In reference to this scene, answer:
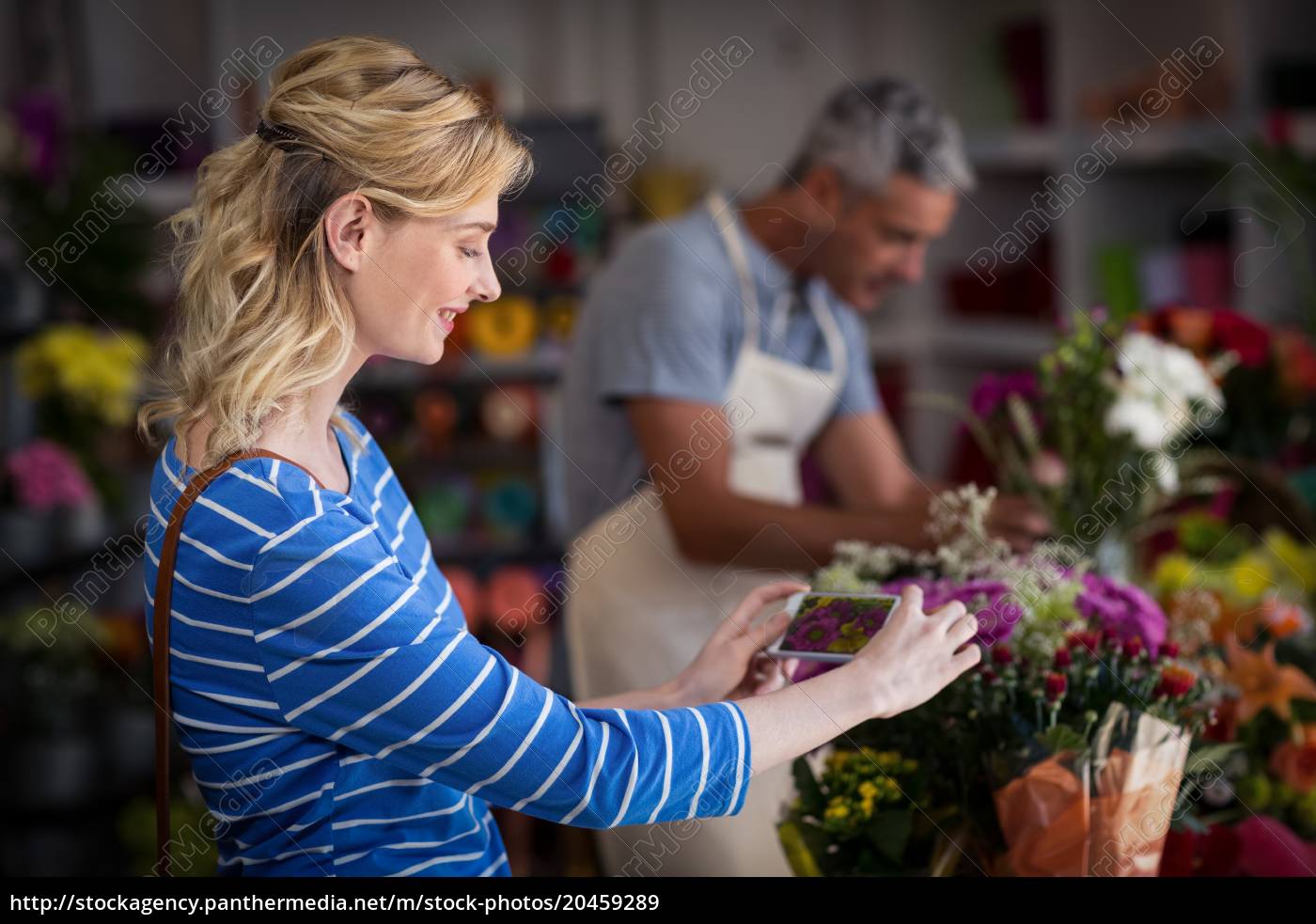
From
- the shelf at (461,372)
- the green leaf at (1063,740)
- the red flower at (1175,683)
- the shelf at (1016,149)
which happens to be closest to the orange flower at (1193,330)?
the red flower at (1175,683)

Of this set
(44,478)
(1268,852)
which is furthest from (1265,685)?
(44,478)

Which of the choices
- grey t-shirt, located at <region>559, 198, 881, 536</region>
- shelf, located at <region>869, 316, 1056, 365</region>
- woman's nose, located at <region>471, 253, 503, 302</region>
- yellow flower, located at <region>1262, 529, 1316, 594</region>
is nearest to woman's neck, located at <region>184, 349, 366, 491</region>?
woman's nose, located at <region>471, 253, 503, 302</region>

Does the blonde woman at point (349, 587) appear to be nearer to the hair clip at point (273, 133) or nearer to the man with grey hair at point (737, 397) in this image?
the hair clip at point (273, 133)

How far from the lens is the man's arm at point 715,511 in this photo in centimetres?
159

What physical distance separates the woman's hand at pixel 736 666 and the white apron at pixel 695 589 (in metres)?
0.15

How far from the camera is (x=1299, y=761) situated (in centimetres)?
126

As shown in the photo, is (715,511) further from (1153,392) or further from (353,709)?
(353,709)

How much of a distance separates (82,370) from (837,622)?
249 centimetres

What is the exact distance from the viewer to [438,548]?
417cm

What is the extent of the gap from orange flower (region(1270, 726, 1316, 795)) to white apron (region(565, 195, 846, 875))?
50 cm

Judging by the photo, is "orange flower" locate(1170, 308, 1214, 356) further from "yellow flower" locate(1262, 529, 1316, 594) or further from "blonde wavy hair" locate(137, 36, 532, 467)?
"blonde wavy hair" locate(137, 36, 532, 467)

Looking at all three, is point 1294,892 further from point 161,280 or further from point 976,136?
point 161,280

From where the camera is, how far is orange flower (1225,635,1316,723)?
50.3 inches

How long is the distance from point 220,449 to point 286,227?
0.17m
